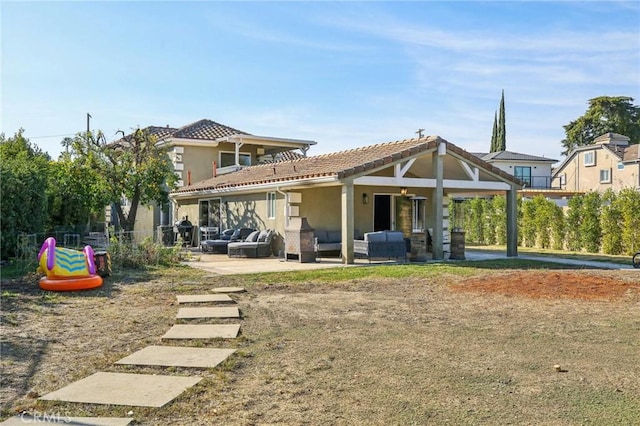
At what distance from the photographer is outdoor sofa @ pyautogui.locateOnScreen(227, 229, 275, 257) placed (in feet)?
58.7

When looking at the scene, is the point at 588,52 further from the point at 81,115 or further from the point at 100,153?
the point at 81,115

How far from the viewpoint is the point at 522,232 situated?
2433 cm

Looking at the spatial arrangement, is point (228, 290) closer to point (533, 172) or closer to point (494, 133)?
point (533, 172)

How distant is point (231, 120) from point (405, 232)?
47.4 ft

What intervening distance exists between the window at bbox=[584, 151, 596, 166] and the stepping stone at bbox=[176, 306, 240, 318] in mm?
43238

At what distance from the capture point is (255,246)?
17875 mm

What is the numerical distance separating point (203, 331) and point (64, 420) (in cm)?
295

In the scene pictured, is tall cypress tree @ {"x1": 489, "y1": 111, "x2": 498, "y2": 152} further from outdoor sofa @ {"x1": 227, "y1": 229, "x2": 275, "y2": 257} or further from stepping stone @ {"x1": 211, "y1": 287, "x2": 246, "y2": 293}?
stepping stone @ {"x1": 211, "y1": 287, "x2": 246, "y2": 293}

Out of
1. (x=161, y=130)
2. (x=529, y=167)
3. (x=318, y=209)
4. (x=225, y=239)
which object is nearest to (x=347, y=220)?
(x=318, y=209)

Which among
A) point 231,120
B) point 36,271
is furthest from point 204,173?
point 36,271

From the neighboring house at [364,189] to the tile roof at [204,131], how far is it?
4635 mm

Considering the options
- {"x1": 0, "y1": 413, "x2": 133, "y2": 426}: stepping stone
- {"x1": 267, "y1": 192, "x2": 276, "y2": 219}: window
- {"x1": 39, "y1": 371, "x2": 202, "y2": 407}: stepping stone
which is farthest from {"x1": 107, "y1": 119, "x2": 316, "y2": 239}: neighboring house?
{"x1": 0, "y1": 413, "x2": 133, "y2": 426}: stepping stone

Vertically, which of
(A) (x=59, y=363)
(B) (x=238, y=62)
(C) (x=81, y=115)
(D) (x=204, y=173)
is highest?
(C) (x=81, y=115)

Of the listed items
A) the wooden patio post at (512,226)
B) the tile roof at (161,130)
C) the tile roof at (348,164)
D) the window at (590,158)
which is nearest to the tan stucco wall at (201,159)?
the tile roof at (161,130)
